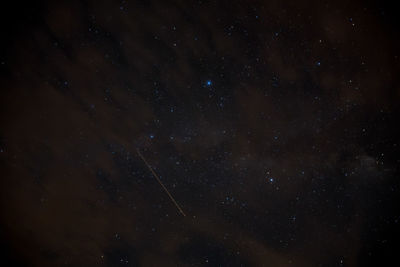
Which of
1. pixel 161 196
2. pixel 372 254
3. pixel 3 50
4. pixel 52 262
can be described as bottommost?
pixel 52 262

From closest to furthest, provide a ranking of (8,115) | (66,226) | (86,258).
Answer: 1. (8,115)
2. (66,226)
3. (86,258)

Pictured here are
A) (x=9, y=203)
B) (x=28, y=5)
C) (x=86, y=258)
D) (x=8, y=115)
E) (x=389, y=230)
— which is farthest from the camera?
(x=86, y=258)

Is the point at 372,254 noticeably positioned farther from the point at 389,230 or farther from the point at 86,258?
the point at 86,258

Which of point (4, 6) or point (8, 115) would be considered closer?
point (4, 6)

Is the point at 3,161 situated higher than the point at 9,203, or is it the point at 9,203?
the point at 3,161

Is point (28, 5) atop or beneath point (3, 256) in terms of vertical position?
atop

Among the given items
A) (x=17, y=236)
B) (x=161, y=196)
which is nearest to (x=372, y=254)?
(x=161, y=196)

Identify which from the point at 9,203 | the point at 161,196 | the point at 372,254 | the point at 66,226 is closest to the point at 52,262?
the point at 66,226

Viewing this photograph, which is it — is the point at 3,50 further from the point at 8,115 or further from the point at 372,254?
the point at 372,254

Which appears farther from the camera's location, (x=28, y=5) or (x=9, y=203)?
(x=9, y=203)
